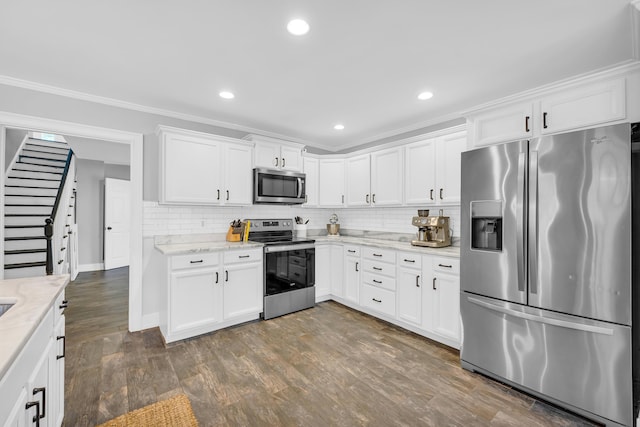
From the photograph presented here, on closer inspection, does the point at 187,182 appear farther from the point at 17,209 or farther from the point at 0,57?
the point at 17,209

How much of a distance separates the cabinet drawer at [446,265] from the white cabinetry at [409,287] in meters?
0.18

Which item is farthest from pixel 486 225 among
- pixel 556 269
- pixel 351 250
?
pixel 351 250

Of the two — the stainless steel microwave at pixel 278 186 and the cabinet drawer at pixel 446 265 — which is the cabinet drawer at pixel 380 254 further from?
the stainless steel microwave at pixel 278 186

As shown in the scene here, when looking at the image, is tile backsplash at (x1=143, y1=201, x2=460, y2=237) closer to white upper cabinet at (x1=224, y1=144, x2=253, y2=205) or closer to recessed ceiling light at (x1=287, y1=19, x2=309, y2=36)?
white upper cabinet at (x1=224, y1=144, x2=253, y2=205)

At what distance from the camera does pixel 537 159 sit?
210cm

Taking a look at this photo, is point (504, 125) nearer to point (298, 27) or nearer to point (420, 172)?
point (420, 172)

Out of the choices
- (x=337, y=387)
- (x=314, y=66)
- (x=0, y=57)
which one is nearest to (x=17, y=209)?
(x=0, y=57)

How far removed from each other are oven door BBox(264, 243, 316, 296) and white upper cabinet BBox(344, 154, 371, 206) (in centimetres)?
101

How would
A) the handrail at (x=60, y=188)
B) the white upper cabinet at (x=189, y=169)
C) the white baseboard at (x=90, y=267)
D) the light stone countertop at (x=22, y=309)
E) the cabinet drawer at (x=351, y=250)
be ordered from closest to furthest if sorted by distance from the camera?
1. the light stone countertop at (x=22, y=309)
2. the white upper cabinet at (x=189, y=169)
3. the cabinet drawer at (x=351, y=250)
4. the handrail at (x=60, y=188)
5. the white baseboard at (x=90, y=267)

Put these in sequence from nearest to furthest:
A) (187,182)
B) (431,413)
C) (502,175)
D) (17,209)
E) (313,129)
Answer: (431,413) → (502,175) → (187,182) → (313,129) → (17,209)

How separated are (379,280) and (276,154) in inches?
87.3

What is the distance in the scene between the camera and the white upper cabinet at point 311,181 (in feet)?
14.8

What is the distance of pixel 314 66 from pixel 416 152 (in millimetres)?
1769

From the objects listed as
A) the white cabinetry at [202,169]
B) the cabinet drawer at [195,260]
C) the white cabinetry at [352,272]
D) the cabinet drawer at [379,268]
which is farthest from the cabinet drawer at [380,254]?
the cabinet drawer at [195,260]
